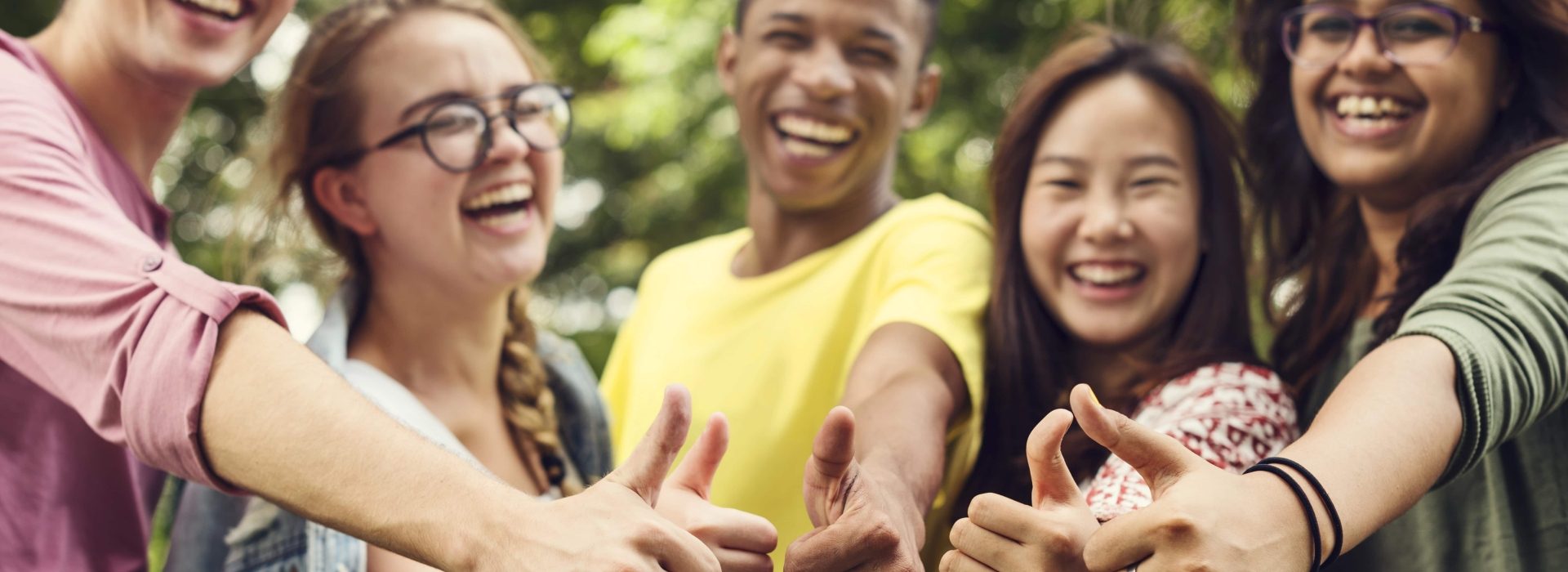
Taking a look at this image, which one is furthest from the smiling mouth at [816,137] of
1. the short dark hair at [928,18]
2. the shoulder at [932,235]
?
the short dark hair at [928,18]

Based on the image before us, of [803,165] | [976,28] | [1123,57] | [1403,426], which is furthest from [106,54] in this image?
[976,28]

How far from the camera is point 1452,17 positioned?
2568 mm

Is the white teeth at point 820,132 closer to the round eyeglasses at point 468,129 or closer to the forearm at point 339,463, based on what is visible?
the round eyeglasses at point 468,129

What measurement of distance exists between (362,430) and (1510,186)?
1958 mm

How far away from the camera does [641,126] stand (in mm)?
7609

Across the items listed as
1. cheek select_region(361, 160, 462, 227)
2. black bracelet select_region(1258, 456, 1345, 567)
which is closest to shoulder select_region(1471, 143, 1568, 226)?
black bracelet select_region(1258, 456, 1345, 567)

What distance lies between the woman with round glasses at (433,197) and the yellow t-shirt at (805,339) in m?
0.40

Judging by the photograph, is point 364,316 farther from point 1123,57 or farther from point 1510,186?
point 1510,186

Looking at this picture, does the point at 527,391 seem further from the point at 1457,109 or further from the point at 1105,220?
the point at 1457,109

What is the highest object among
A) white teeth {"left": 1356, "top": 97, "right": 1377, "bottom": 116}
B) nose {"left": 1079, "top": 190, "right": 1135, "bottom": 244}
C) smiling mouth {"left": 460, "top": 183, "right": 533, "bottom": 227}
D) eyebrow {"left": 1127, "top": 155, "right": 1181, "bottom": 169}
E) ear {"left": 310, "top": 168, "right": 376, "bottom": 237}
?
white teeth {"left": 1356, "top": 97, "right": 1377, "bottom": 116}

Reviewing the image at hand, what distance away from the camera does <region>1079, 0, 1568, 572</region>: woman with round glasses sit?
1.74m

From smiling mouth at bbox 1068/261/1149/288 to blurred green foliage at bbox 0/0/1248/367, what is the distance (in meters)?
0.98

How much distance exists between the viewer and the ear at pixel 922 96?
→ 10.7 feet

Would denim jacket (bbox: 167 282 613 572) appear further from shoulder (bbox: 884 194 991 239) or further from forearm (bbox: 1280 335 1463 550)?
forearm (bbox: 1280 335 1463 550)
